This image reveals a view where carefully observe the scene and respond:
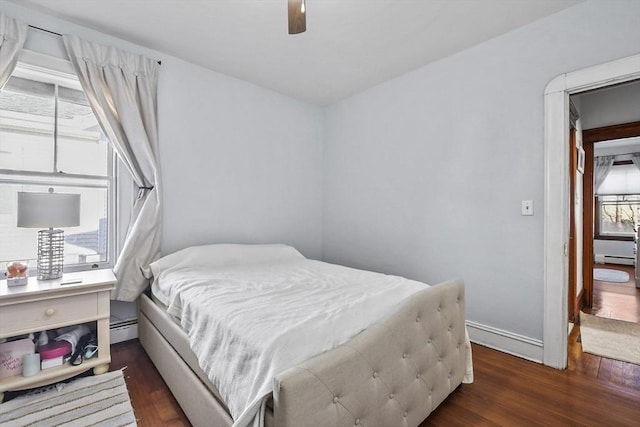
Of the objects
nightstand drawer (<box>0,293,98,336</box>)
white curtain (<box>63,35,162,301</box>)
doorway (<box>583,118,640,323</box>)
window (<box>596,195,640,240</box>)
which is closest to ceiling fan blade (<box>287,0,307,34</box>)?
white curtain (<box>63,35,162,301</box>)

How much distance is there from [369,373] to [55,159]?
271cm

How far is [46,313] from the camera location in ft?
5.84

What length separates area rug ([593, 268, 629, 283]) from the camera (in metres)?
4.94

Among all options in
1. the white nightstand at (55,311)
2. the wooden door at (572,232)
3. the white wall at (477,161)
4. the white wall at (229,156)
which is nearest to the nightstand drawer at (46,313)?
the white nightstand at (55,311)

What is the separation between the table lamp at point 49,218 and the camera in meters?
1.76

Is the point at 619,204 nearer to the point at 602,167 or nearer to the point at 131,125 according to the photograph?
the point at 602,167

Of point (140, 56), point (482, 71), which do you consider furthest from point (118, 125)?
point (482, 71)

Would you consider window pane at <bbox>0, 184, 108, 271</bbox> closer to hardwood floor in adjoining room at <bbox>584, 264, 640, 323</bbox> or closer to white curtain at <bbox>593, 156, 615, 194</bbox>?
hardwood floor in adjoining room at <bbox>584, 264, 640, 323</bbox>

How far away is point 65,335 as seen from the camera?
6.48 ft

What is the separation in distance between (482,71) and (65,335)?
364cm

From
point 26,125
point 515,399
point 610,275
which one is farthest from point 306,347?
point 610,275

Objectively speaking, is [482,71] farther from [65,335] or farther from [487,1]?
[65,335]

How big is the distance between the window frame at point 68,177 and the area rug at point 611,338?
13.1ft

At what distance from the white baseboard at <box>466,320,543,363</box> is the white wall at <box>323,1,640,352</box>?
4cm
